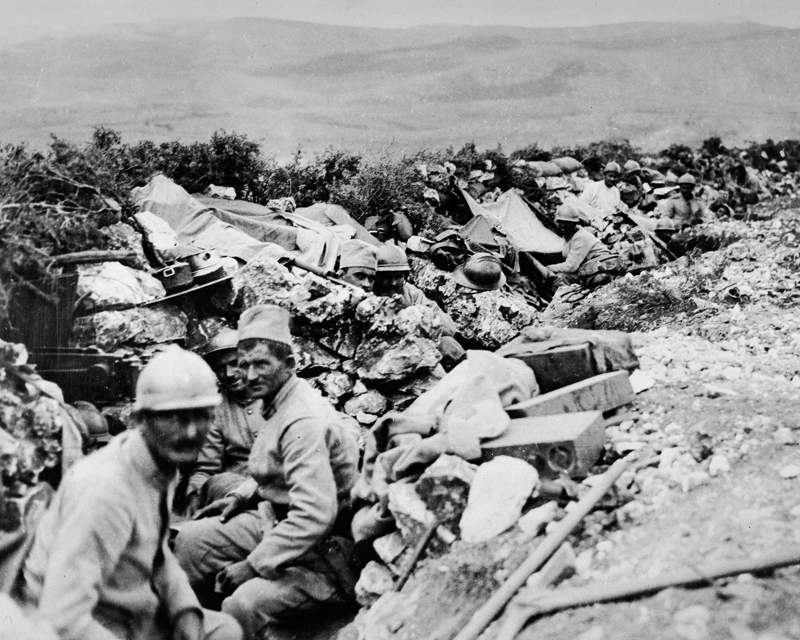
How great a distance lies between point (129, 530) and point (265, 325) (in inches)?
46.6

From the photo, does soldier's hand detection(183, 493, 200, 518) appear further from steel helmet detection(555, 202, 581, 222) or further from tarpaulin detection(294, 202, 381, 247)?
steel helmet detection(555, 202, 581, 222)

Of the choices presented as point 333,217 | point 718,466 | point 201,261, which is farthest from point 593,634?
point 333,217

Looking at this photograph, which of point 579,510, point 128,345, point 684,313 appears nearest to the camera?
point 579,510

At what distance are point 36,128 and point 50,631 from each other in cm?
321

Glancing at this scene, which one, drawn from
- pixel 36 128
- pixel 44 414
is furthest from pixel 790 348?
pixel 36 128

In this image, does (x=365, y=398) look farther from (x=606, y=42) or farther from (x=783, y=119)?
(x=783, y=119)

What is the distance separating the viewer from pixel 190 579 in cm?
327

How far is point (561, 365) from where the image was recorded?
169 inches

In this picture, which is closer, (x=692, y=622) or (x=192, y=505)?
(x=692, y=622)

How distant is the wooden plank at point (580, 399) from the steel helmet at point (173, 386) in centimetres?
191

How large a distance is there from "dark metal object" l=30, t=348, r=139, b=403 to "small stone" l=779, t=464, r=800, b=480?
9.85 ft

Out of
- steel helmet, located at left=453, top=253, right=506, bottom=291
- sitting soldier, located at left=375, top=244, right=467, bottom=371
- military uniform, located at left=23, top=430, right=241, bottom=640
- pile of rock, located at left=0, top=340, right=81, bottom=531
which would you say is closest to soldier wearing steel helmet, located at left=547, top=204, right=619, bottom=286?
steel helmet, located at left=453, top=253, right=506, bottom=291

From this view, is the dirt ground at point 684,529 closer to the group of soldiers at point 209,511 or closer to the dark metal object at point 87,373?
the group of soldiers at point 209,511

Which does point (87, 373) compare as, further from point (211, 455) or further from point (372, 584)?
point (372, 584)
